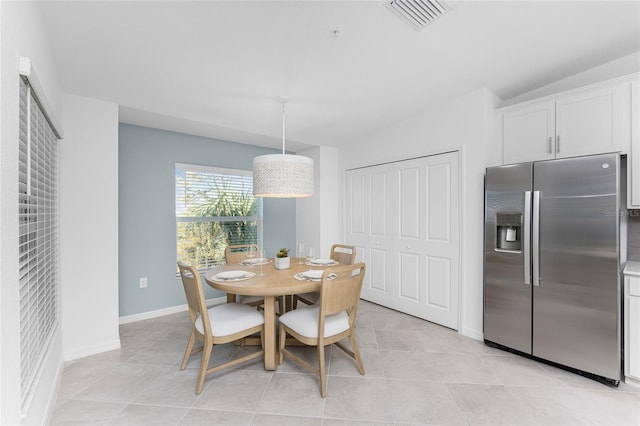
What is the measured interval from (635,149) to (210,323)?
340 centimetres

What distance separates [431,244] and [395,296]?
0.88 meters

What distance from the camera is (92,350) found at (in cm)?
247

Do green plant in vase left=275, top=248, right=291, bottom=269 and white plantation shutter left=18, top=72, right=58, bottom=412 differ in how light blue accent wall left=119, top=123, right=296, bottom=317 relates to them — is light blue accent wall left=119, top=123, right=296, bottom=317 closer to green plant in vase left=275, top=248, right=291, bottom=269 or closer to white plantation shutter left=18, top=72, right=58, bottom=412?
white plantation shutter left=18, top=72, right=58, bottom=412

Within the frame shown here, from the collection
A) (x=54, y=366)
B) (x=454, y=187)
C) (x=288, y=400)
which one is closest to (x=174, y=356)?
(x=54, y=366)

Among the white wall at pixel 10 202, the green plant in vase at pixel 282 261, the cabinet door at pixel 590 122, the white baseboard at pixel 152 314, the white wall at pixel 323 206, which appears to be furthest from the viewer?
the white wall at pixel 323 206

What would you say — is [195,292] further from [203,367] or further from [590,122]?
[590,122]

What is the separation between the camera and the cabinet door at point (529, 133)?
2.46 meters

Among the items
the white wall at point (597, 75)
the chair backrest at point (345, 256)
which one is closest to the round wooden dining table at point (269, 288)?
the chair backrest at point (345, 256)

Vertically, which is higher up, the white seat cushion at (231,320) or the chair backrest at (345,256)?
the chair backrest at (345,256)

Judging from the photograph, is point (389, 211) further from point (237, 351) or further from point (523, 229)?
point (237, 351)

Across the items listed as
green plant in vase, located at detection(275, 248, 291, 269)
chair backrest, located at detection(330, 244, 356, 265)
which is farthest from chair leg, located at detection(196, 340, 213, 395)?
chair backrest, located at detection(330, 244, 356, 265)

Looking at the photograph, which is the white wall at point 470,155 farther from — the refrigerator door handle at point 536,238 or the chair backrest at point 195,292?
the chair backrest at point 195,292

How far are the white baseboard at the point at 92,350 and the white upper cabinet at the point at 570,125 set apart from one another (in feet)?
13.5

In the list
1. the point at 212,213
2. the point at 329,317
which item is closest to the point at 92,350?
the point at 212,213
